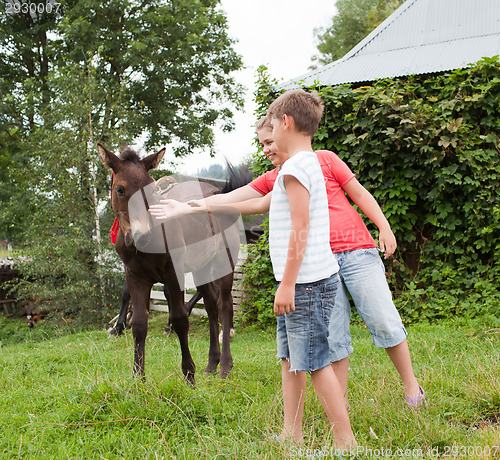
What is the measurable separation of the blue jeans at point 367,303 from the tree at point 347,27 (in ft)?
78.0

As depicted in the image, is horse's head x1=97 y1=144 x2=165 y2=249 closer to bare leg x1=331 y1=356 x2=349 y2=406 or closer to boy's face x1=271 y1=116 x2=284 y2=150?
boy's face x1=271 y1=116 x2=284 y2=150

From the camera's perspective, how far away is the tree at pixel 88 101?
31.8 feet

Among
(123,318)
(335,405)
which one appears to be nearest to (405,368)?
(335,405)

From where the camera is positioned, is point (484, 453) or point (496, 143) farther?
point (496, 143)

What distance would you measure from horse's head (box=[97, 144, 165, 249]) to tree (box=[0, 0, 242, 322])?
6.47 metres

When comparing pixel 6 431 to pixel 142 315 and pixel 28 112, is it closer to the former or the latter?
pixel 142 315

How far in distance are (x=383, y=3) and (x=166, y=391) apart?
27042 millimetres

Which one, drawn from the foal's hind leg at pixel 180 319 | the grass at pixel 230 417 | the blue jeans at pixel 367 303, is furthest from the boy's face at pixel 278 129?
the foal's hind leg at pixel 180 319

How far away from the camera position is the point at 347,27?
2586cm

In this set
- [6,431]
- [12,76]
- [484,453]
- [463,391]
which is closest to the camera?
[484,453]

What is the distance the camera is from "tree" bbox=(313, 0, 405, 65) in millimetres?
24984

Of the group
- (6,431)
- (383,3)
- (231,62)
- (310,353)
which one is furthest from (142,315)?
(383,3)

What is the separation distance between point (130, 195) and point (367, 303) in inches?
73.7

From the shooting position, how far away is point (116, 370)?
379cm
